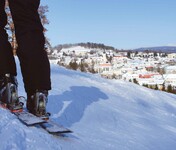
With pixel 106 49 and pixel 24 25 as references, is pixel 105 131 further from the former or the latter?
pixel 106 49

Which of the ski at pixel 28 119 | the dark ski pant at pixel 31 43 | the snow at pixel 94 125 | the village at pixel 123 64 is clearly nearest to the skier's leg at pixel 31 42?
the dark ski pant at pixel 31 43

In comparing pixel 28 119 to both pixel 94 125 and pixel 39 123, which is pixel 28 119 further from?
pixel 94 125

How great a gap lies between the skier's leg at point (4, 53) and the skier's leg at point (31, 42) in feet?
0.56

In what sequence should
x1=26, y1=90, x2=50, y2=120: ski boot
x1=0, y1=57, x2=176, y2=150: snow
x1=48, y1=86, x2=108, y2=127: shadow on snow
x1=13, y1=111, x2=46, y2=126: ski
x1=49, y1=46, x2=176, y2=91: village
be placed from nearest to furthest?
x1=0, y1=57, x2=176, y2=150: snow < x1=13, y1=111, x2=46, y2=126: ski < x1=26, y1=90, x2=50, y2=120: ski boot < x1=48, y1=86, x2=108, y2=127: shadow on snow < x1=49, y1=46, x2=176, y2=91: village

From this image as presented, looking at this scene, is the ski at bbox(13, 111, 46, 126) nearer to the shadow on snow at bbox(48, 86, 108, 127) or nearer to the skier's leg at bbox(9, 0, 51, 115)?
the skier's leg at bbox(9, 0, 51, 115)

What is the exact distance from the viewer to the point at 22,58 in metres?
Answer: 2.10

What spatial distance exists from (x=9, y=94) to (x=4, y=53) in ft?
0.86

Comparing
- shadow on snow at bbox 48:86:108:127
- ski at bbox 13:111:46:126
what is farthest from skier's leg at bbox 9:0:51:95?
shadow on snow at bbox 48:86:108:127

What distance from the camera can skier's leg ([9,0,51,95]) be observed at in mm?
2023

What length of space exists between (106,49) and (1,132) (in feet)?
644

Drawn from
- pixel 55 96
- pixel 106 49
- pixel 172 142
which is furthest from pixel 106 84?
pixel 106 49

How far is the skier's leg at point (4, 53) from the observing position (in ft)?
7.32

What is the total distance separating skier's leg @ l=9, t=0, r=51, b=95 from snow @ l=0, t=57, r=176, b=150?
27 cm

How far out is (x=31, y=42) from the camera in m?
2.04
